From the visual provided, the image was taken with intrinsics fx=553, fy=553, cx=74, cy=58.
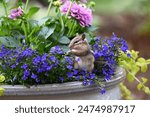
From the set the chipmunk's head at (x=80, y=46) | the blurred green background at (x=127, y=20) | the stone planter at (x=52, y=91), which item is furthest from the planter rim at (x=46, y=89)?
the blurred green background at (x=127, y=20)

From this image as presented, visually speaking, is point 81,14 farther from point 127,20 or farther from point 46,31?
point 127,20

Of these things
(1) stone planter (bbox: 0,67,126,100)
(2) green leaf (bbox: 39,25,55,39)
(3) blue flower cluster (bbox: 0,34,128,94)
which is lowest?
(1) stone planter (bbox: 0,67,126,100)

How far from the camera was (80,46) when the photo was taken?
7.75 feet

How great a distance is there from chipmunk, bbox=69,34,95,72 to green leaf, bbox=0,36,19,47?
262 millimetres

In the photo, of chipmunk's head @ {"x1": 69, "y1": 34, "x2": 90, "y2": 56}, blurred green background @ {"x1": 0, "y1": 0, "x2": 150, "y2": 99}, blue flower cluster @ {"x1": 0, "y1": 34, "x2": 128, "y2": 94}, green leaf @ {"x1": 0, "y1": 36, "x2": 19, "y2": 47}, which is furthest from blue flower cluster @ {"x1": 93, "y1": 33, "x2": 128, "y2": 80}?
A: blurred green background @ {"x1": 0, "y1": 0, "x2": 150, "y2": 99}

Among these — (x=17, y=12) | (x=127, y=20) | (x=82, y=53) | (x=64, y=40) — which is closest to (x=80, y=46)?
(x=82, y=53)

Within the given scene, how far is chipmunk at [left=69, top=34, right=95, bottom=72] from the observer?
237 cm

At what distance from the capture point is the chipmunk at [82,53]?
2.37 metres

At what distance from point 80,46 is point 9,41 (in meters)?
0.34

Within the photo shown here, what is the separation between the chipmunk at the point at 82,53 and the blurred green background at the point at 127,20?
2836mm

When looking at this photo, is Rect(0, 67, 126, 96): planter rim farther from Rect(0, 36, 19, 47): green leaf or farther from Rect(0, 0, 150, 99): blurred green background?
Rect(0, 0, 150, 99): blurred green background

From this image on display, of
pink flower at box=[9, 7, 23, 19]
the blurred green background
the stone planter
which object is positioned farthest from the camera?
the blurred green background

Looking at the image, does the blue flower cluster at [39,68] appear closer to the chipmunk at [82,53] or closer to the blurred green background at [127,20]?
the chipmunk at [82,53]

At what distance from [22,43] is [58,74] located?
0.25 metres
